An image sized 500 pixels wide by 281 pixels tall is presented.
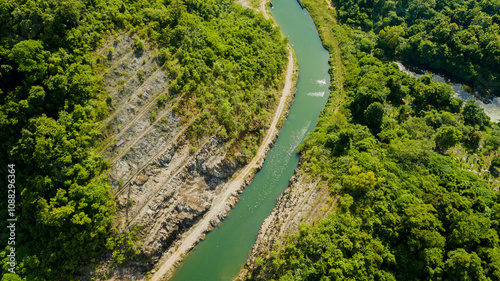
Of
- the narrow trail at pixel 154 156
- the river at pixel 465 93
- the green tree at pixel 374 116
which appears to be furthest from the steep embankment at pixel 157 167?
the river at pixel 465 93

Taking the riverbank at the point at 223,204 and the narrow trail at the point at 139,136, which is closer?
the riverbank at the point at 223,204

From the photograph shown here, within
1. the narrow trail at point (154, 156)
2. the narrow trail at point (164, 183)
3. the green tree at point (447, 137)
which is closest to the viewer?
the narrow trail at point (164, 183)

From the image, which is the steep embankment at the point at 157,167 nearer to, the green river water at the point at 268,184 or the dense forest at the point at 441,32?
the green river water at the point at 268,184

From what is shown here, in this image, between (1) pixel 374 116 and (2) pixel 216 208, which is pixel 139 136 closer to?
(2) pixel 216 208

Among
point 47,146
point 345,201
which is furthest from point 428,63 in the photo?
point 47,146

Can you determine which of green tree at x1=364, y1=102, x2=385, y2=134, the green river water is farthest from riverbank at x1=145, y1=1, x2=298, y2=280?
green tree at x1=364, y1=102, x2=385, y2=134

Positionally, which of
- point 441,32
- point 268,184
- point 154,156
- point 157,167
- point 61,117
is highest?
point 61,117

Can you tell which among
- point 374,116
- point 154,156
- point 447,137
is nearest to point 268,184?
point 154,156
